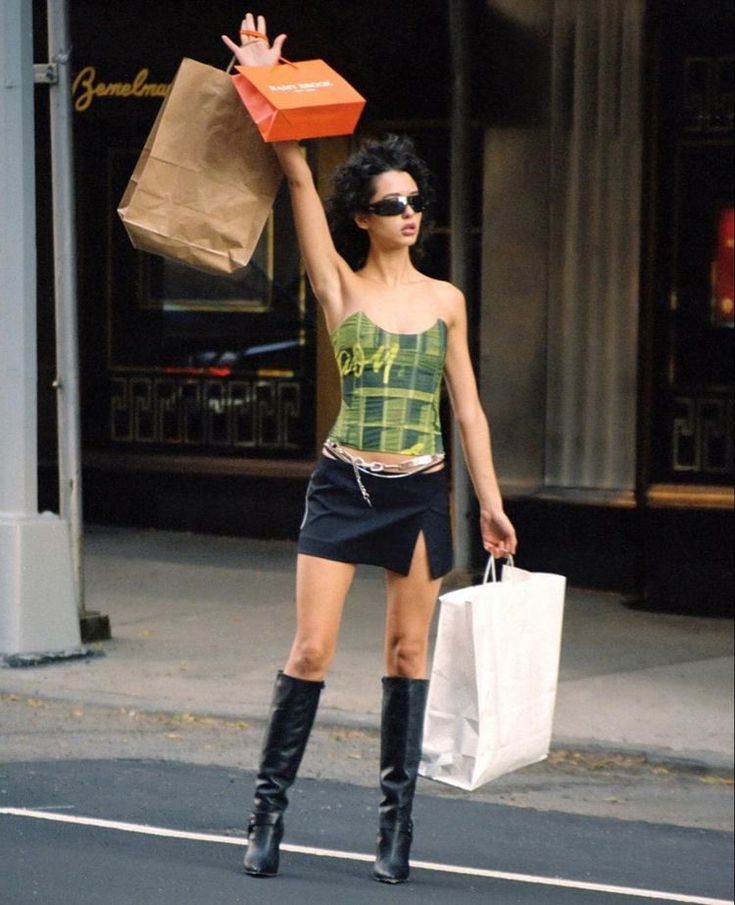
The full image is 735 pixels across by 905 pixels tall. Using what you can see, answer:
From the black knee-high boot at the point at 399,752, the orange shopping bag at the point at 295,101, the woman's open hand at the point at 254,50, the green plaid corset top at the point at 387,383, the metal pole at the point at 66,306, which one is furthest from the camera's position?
the metal pole at the point at 66,306

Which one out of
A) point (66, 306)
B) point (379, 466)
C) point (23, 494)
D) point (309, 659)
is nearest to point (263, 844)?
point (309, 659)

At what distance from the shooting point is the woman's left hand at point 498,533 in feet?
14.1

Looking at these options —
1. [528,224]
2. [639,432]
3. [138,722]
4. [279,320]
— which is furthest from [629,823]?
[279,320]

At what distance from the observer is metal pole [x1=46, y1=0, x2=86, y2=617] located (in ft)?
28.5

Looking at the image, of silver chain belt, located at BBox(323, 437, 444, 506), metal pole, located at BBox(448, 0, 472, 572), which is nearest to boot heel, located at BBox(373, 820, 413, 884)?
silver chain belt, located at BBox(323, 437, 444, 506)

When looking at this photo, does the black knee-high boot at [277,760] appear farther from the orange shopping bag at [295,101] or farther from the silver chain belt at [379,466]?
the orange shopping bag at [295,101]

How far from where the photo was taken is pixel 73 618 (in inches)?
336

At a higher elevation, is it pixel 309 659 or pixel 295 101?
pixel 295 101

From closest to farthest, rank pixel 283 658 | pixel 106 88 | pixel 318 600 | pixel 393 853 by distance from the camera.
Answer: pixel 318 600
pixel 393 853
pixel 283 658
pixel 106 88

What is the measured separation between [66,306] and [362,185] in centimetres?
514

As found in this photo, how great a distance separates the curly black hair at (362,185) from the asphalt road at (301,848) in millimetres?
1383

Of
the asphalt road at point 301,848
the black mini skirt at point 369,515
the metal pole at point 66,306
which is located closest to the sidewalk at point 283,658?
the metal pole at point 66,306

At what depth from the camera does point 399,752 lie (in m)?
4.55

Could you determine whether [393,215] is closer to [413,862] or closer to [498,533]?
[498,533]
